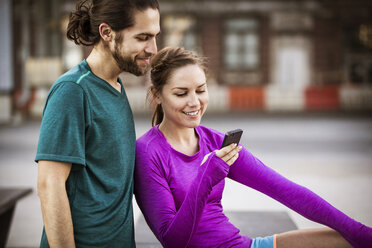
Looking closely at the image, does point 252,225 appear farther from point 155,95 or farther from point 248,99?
point 248,99

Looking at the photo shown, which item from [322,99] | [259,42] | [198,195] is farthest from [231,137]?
[259,42]

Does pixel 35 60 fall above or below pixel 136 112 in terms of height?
above

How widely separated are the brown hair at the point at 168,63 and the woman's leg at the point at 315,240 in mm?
964

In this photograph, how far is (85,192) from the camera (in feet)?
5.87

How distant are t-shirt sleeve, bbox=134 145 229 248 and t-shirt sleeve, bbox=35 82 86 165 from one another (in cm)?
38

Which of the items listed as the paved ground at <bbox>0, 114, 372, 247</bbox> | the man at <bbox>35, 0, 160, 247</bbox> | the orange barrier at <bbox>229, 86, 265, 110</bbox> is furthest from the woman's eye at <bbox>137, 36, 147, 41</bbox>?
the orange barrier at <bbox>229, 86, 265, 110</bbox>

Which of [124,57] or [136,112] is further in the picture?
[136,112]

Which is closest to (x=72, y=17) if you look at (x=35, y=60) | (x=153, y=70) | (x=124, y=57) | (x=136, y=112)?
(x=124, y=57)

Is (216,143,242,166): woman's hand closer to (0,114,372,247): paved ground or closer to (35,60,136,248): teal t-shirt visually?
(35,60,136,248): teal t-shirt

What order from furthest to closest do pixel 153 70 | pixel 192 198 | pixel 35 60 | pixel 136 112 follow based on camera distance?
pixel 35 60 < pixel 136 112 < pixel 153 70 < pixel 192 198

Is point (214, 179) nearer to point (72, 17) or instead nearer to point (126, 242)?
point (126, 242)

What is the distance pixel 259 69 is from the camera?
68.2 feet

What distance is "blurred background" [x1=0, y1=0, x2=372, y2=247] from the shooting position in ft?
34.6

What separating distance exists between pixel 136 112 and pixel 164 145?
15899 mm
